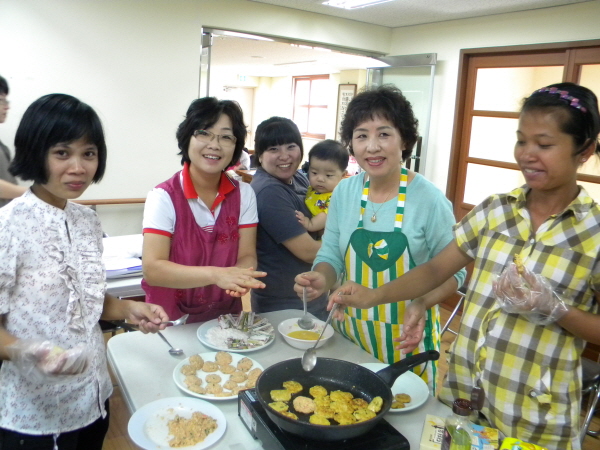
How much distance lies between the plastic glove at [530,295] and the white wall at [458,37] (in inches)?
124

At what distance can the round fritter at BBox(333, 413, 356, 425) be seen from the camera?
1060 millimetres

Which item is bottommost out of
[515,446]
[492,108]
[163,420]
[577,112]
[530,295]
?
[163,420]

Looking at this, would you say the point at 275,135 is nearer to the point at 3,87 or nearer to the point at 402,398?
the point at 402,398

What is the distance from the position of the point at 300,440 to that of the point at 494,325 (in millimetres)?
562

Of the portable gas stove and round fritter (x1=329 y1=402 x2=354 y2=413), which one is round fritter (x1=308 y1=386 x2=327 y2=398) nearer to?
round fritter (x1=329 y1=402 x2=354 y2=413)

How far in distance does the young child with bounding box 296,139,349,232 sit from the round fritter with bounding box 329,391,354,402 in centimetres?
97

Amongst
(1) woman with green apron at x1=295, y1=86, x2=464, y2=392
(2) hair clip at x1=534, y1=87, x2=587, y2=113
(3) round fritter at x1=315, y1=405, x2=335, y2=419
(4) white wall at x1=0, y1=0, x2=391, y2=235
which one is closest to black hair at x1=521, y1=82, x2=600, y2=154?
(2) hair clip at x1=534, y1=87, x2=587, y2=113

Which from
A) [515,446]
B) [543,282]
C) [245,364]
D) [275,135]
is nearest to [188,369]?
[245,364]

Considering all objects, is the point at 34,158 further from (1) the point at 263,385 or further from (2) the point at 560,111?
(2) the point at 560,111

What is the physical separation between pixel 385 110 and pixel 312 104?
9.36 meters

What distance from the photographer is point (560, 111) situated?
1.06 m

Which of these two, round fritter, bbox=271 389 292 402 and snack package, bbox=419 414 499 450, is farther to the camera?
round fritter, bbox=271 389 292 402

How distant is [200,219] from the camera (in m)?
1.60

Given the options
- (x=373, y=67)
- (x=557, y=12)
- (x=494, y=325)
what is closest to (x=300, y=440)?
(x=494, y=325)
